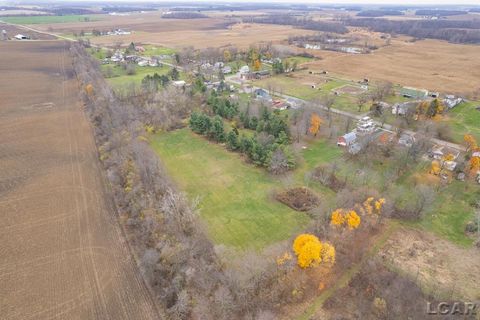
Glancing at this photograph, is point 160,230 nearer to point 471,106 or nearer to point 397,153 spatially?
point 397,153

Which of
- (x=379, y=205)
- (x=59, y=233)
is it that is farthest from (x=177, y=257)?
(x=379, y=205)

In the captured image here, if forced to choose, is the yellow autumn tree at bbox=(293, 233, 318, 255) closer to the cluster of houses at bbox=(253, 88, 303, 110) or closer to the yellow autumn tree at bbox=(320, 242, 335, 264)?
the yellow autumn tree at bbox=(320, 242, 335, 264)

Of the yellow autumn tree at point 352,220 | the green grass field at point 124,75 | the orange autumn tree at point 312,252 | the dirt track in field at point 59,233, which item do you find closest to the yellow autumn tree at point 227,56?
the green grass field at point 124,75

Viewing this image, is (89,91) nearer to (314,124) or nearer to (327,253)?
(314,124)

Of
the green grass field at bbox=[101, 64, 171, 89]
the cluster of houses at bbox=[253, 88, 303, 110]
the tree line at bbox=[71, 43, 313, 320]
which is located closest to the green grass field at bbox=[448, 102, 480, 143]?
the cluster of houses at bbox=[253, 88, 303, 110]

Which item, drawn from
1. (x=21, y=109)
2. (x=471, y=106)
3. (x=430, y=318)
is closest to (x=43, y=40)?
(x=21, y=109)

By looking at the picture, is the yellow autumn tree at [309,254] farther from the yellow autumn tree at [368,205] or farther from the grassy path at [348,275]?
the yellow autumn tree at [368,205]
